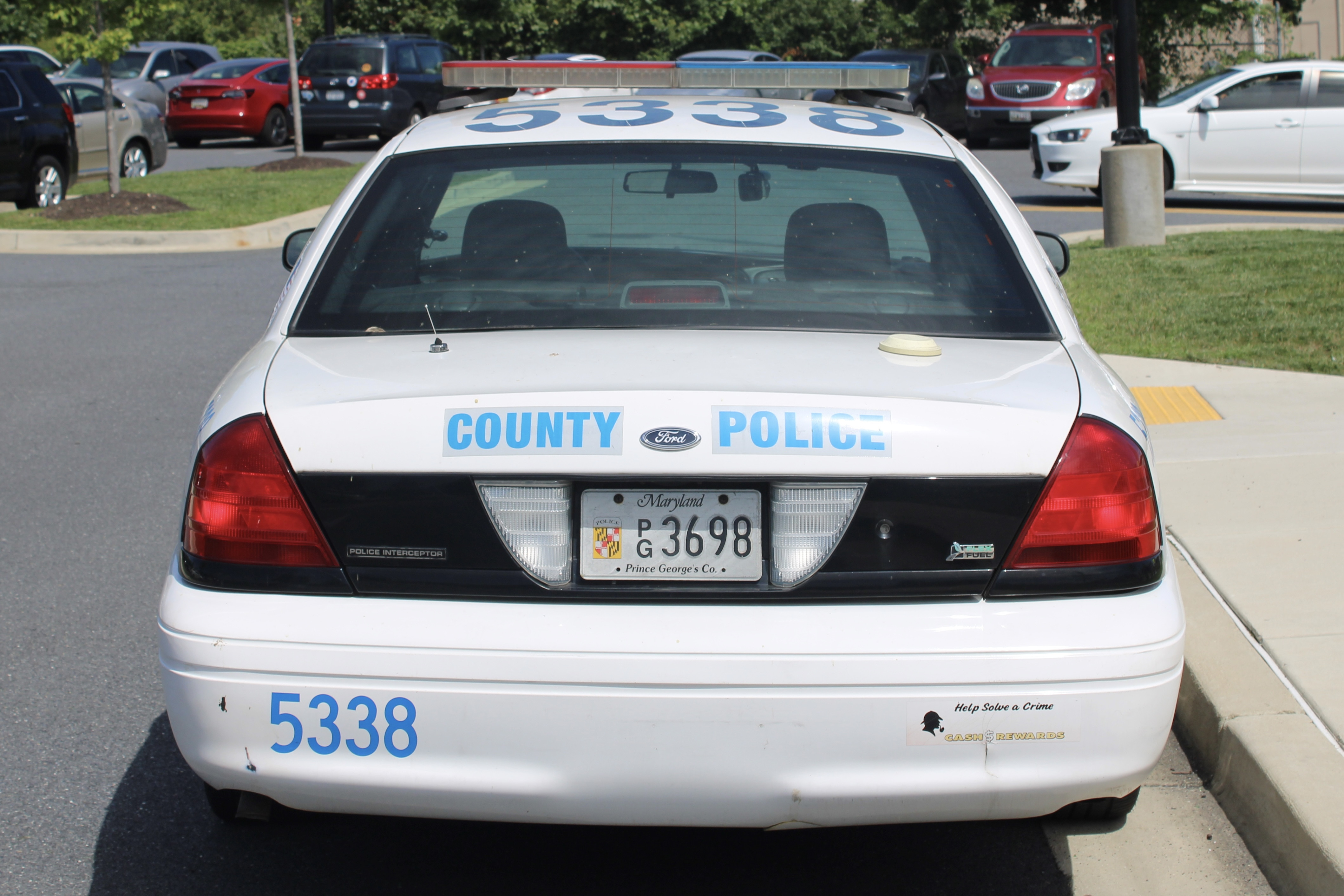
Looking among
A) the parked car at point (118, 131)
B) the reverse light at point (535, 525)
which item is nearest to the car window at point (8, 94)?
the parked car at point (118, 131)

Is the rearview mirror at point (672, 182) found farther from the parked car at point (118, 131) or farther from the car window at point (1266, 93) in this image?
the parked car at point (118, 131)

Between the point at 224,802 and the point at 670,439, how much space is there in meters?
1.36

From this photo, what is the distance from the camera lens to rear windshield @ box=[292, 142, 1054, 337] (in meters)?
3.08

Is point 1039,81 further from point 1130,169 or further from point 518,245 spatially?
point 518,245

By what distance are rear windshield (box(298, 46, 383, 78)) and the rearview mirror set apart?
21.6 meters

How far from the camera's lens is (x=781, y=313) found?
305 centimetres

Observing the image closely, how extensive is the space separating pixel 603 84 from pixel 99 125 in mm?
15672

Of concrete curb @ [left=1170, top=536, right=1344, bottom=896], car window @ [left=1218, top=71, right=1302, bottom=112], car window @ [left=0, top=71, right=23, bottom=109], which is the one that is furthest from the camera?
car window @ [left=0, top=71, right=23, bottom=109]

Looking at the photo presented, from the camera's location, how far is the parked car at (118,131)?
17891mm

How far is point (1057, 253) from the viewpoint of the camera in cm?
436

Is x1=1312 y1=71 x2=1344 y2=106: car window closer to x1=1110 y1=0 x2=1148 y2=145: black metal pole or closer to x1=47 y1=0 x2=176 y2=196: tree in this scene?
x1=1110 y1=0 x2=1148 y2=145: black metal pole

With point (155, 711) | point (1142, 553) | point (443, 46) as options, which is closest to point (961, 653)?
point (1142, 553)

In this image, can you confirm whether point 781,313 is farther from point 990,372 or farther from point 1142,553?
point 1142,553

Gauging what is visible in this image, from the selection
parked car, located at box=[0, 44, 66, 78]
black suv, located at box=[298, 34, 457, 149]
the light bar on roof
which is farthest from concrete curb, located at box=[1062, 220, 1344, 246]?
black suv, located at box=[298, 34, 457, 149]
